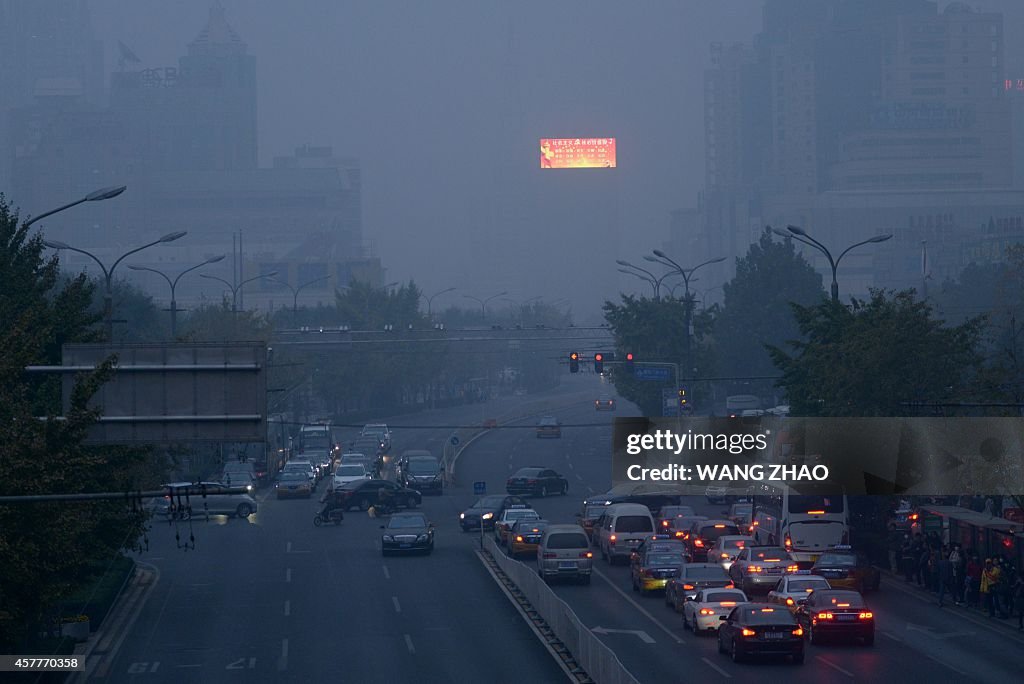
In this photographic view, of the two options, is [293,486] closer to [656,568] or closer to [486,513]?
[486,513]

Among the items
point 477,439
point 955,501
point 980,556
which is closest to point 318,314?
point 477,439

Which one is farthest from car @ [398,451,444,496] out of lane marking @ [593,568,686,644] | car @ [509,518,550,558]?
lane marking @ [593,568,686,644]

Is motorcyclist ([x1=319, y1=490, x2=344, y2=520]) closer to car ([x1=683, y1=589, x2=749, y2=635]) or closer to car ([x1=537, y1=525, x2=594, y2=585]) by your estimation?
car ([x1=537, y1=525, x2=594, y2=585])

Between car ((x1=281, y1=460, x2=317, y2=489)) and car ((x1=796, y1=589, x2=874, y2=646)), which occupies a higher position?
car ((x1=281, y1=460, x2=317, y2=489))

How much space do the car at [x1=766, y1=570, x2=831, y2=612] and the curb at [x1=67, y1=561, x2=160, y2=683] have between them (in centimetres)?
1570

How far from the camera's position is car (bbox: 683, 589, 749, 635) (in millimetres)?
31234

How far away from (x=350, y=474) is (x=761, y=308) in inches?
1822

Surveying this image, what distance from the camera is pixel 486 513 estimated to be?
2110 inches

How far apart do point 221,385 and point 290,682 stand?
911 cm

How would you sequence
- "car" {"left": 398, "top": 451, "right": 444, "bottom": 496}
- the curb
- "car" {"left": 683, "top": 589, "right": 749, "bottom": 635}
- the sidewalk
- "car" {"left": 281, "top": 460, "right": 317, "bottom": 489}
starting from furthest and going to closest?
"car" {"left": 281, "top": 460, "right": 317, "bottom": 489} < "car" {"left": 398, "top": 451, "right": 444, "bottom": 496} < the sidewalk < "car" {"left": 683, "top": 589, "right": 749, "bottom": 635} < the curb

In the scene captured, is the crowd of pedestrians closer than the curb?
No

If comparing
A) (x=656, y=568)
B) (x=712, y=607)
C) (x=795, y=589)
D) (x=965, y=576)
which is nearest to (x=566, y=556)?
(x=656, y=568)

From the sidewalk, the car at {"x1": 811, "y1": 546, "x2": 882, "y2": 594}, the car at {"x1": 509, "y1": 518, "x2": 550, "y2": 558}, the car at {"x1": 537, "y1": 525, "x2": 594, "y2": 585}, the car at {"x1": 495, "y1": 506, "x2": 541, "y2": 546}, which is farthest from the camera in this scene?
the car at {"x1": 495, "y1": 506, "x2": 541, "y2": 546}

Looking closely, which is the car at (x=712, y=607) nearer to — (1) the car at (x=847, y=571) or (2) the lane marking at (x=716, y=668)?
A: (2) the lane marking at (x=716, y=668)
